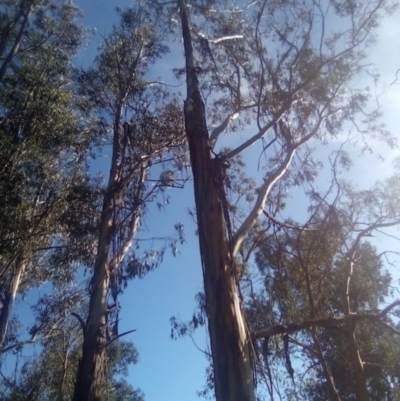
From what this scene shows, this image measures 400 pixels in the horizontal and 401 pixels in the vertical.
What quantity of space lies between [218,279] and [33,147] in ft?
22.5

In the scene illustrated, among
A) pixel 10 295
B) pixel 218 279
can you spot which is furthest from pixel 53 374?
pixel 218 279

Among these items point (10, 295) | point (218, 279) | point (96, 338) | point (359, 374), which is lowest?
point (218, 279)

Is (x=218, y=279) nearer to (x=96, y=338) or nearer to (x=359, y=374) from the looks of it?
(x=96, y=338)

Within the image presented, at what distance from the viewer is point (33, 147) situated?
9555 millimetres

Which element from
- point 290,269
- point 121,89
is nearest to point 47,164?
point 121,89

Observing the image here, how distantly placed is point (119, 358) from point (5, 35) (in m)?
13.0

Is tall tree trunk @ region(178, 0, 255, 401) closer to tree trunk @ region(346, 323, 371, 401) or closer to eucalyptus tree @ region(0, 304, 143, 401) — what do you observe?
tree trunk @ region(346, 323, 371, 401)

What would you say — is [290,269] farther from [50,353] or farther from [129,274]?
[50,353]

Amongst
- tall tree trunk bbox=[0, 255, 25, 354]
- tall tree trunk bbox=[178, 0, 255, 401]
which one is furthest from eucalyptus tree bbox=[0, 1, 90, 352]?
tall tree trunk bbox=[178, 0, 255, 401]

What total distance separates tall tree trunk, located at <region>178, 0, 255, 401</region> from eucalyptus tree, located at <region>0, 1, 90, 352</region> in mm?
4933

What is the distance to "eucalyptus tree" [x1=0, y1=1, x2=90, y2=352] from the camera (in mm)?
8898

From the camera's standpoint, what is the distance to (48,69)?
11.0 m

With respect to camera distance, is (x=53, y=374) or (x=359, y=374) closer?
(x=359, y=374)

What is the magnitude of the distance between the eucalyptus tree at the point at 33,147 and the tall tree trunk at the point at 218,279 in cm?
493
